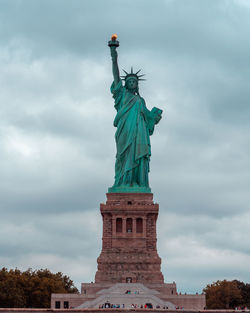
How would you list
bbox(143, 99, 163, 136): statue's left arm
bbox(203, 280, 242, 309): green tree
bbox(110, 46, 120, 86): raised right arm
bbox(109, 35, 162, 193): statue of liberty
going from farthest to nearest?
bbox(203, 280, 242, 309): green tree
bbox(143, 99, 163, 136): statue's left arm
bbox(110, 46, 120, 86): raised right arm
bbox(109, 35, 162, 193): statue of liberty

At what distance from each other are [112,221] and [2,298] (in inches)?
470

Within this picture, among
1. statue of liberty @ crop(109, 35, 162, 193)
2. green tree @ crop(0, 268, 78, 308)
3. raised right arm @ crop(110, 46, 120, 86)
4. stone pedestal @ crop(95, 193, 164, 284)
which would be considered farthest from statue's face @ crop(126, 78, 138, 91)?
green tree @ crop(0, 268, 78, 308)

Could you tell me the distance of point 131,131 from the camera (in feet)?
251

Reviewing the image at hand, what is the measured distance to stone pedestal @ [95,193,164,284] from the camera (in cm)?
7081

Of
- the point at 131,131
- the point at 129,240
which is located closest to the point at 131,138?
the point at 131,131

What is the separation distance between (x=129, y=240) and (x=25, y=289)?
40.1 ft

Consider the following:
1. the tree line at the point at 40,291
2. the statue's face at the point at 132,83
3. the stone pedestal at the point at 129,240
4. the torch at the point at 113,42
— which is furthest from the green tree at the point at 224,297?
the torch at the point at 113,42

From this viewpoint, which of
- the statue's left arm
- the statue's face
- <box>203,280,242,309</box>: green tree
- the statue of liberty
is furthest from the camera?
<box>203,280,242,309</box>: green tree

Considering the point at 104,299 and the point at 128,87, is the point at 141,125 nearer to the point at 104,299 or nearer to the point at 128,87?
the point at 128,87

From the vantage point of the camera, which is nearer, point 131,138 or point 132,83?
point 131,138

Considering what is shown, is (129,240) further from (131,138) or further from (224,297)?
(224,297)

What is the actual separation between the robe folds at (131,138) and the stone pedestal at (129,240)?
7.99 feet

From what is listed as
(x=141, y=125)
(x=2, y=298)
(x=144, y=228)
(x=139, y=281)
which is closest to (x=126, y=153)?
(x=141, y=125)

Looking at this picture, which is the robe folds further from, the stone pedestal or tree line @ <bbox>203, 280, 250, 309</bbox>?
tree line @ <bbox>203, 280, 250, 309</bbox>
